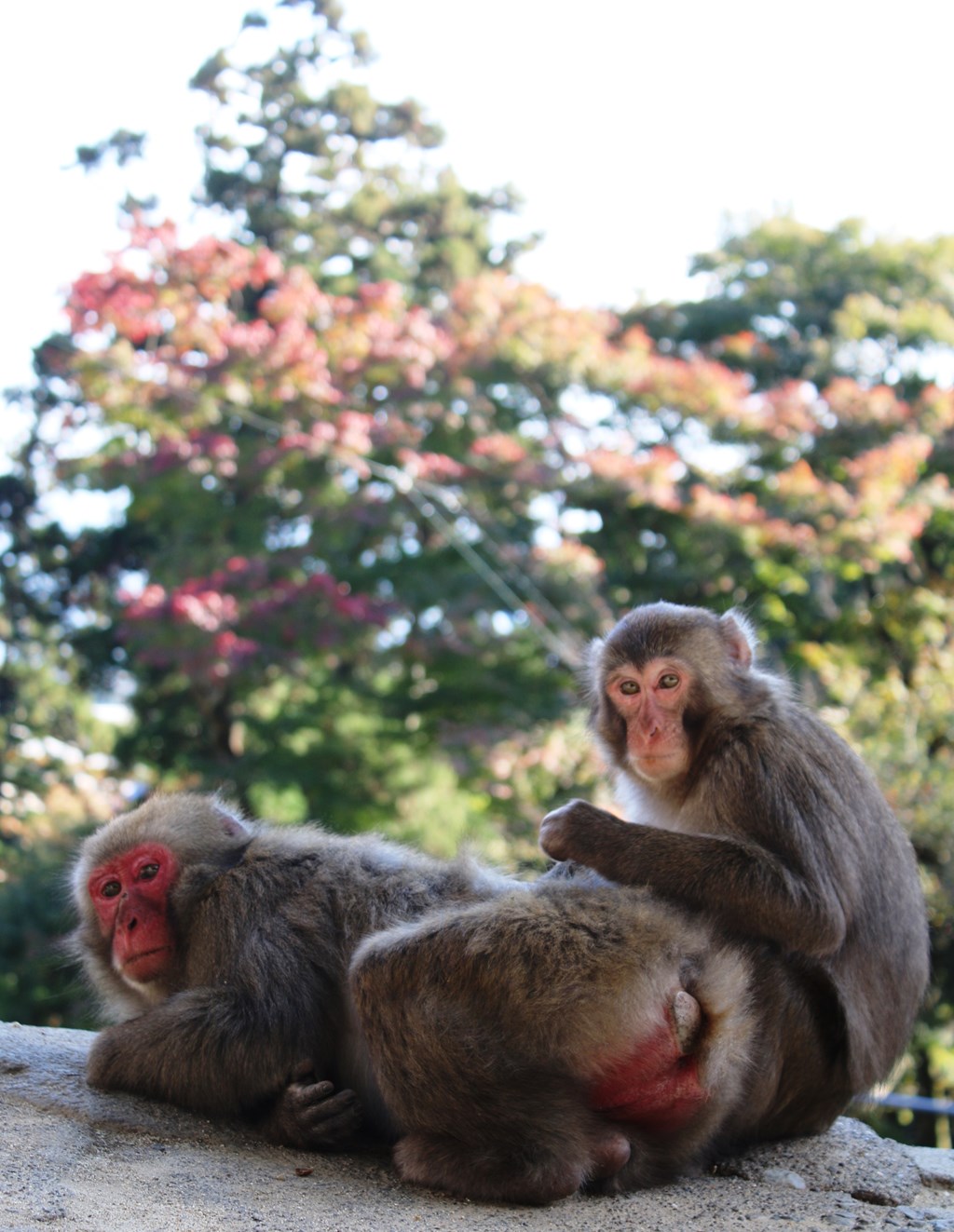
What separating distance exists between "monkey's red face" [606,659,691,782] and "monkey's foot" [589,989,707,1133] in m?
0.85

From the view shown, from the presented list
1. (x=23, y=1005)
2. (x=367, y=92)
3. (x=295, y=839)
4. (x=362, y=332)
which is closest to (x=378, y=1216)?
(x=295, y=839)

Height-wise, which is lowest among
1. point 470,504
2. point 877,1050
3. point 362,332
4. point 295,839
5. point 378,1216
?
point 378,1216

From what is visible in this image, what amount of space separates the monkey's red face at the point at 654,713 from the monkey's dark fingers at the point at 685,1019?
0.85 m

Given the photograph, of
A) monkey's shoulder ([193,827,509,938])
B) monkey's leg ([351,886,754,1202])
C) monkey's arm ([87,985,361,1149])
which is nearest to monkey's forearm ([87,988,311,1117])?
monkey's arm ([87,985,361,1149])

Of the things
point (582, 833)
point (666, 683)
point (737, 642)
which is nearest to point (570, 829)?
point (582, 833)

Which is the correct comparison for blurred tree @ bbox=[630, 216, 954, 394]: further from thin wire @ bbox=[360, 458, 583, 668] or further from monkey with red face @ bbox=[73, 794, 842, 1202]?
monkey with red face @ bbox=[73, 794, 842, 1202]

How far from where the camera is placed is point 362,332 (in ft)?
34.8

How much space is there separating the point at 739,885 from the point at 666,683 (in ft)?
2.35

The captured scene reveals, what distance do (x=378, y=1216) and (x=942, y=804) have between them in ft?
19.3

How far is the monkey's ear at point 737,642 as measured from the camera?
375 cm

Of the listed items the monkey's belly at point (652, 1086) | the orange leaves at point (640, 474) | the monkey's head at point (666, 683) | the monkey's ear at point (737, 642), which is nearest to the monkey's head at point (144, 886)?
the monkey's head at point (666, 683)

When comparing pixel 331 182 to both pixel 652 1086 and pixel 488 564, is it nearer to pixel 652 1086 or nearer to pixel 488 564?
pixel 488 564

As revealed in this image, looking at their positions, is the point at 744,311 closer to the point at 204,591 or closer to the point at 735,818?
the point at 204,591

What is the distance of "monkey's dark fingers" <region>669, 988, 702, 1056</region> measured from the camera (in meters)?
2.75
